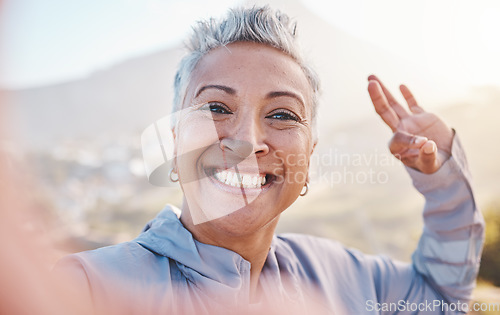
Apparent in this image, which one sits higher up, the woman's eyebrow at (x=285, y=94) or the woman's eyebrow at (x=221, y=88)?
the woman's eyebrow at (x=221, y=88)

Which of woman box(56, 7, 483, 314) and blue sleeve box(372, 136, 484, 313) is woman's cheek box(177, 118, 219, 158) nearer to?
woman box(56, 7, 483, 314)

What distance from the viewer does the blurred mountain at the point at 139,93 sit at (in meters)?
2.81

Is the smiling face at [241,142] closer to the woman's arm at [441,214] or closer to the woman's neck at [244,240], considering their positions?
the woman's neck at [244,240]

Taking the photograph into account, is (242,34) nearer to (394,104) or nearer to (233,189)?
(233,189)

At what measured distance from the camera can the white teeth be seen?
1097 millimetres

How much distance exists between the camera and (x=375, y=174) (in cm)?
316

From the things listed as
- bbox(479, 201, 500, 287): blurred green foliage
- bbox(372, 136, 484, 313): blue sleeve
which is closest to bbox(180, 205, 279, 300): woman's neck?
bbox(372, 136, 484, 313): blue sleeve

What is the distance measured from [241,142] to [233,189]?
0.14m

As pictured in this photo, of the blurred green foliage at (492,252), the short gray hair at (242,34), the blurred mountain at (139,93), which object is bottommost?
the blurred green foliage at (492,252)

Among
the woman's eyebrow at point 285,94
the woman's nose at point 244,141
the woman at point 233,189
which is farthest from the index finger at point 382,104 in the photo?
the woman's nose at point 244,141

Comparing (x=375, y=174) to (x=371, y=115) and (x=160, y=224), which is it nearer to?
(x=371, y=115)

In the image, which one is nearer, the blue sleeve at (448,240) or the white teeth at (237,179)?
the white teeth at (237,179)

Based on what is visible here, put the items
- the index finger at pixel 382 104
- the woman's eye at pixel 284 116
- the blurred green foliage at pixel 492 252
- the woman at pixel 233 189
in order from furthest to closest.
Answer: the blurred green foliage at pixel 492 252 < the index finger at pixel 382 104 < the woman's eye at pixel 284 116 < the woman at pixel 233 189

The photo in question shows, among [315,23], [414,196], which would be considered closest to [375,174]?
[414,196]
